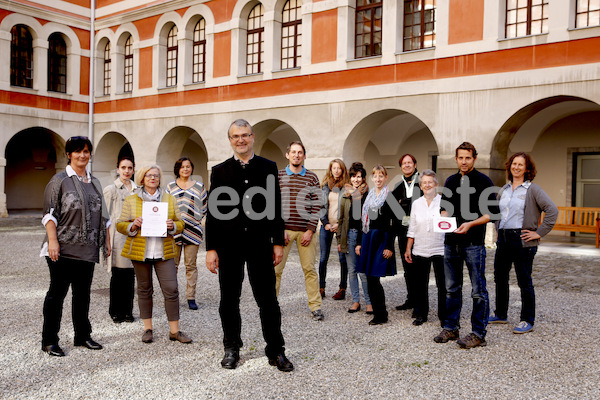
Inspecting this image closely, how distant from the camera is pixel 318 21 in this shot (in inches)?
606

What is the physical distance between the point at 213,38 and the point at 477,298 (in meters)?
15.0

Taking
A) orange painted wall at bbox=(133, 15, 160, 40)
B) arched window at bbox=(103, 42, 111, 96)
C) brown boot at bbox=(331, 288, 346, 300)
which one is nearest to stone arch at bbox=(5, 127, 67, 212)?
arched window at bbox=(103, 42, 111, 96)

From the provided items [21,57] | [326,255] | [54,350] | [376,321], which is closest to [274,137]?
[21,57]

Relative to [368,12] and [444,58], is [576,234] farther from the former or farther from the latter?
[368,12]

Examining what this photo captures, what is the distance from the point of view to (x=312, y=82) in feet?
51.2

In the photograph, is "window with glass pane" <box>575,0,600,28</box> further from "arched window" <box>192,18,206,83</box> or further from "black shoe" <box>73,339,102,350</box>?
"arched window" <box>192,18,206,83</box>

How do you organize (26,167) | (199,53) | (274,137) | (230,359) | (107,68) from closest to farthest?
(230,359) < (199,53) < (274,137) < (107,68) < (26,167)

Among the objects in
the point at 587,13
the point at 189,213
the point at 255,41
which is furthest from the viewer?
the point at 255,41

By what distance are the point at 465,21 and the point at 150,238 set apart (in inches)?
410

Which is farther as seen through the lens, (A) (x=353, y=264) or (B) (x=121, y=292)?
(A) (x=353, y=264)

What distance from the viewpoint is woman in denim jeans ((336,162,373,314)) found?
258 inches

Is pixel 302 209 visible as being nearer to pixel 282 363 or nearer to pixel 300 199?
pixel 300 199

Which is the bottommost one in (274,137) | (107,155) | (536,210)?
(536,210)

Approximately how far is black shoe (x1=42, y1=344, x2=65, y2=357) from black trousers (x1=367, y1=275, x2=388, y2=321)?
3.13 metres
